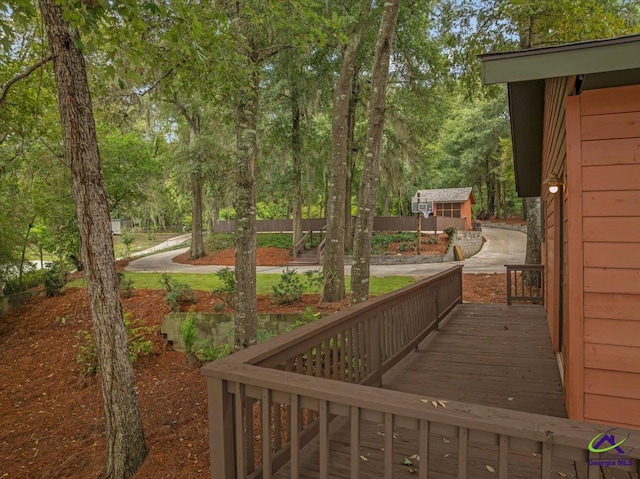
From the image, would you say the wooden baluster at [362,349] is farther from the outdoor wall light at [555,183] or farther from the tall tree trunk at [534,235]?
the tall tree trunk at [534,235]

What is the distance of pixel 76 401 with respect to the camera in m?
5.79

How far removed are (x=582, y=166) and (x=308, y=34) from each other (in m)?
3.80

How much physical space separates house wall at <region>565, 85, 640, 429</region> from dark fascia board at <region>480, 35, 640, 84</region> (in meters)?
0.37

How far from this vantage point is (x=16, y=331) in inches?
351

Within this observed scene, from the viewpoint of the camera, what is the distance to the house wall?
253 centimetres

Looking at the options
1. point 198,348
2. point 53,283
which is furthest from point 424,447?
point 53,283

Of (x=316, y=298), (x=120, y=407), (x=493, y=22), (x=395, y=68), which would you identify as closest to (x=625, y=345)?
(x=120, y=407)

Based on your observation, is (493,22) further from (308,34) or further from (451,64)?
(308,34)

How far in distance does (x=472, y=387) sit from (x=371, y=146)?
163 inches

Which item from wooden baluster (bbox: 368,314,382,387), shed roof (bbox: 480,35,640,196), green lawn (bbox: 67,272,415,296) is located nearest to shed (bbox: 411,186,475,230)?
green lawn (bbox: 67,272,415,296)

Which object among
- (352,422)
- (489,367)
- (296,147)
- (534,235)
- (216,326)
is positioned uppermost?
(296,147)

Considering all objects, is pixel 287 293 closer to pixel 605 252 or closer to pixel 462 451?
pixel 605 252

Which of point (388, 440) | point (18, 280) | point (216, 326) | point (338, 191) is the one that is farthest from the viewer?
point (18, 280)

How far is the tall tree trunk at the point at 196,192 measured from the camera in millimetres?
16422
